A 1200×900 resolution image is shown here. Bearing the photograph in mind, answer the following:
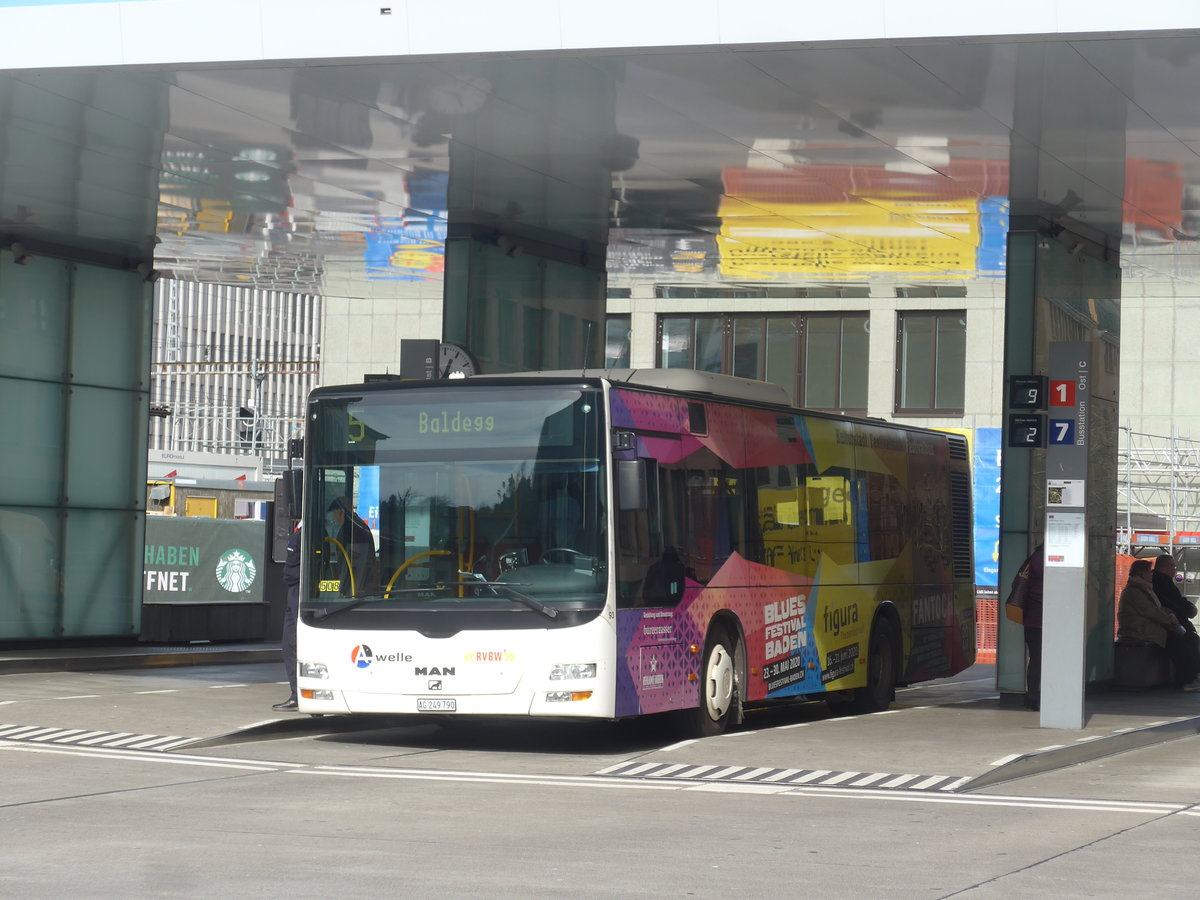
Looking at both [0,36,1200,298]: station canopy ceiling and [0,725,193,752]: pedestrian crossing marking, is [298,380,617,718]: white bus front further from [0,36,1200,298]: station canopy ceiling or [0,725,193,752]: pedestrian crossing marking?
[0,36,1200,298]: station canopy ceiling

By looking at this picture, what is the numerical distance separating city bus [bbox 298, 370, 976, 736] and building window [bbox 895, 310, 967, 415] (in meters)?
31.1

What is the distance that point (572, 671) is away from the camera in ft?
43.9

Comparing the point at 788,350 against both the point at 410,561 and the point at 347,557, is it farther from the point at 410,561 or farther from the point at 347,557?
the point at 410,561

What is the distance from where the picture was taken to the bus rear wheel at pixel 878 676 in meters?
18.6

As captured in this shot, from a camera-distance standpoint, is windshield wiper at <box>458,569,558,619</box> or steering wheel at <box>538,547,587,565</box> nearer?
windshield wiper at <box>458,569,558,619</box>

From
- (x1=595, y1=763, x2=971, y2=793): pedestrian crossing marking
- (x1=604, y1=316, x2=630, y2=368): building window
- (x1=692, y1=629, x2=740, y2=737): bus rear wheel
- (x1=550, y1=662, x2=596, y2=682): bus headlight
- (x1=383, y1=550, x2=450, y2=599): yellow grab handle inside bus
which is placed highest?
(x1=604, y1=316, x2=630, y2=368): building window

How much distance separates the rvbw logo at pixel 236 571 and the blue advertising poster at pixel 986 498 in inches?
798

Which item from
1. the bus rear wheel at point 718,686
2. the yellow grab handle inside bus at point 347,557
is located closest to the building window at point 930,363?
the bus rear wheel at point 718,686

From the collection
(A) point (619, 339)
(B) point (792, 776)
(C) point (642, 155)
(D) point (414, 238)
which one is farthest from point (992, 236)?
(A) point (619, 339)

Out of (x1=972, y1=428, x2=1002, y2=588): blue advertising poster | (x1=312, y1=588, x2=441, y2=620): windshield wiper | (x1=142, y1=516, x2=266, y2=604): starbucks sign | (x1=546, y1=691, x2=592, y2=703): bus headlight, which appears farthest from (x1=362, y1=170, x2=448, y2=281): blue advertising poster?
(x1=972, y1=428, x2=1002, y2=588): blue advertising poster

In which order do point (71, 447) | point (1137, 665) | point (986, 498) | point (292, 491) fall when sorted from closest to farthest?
1. point (292, 491)
2. point (1137, 665)
3. point (71, 447)
4. point (986, 498)

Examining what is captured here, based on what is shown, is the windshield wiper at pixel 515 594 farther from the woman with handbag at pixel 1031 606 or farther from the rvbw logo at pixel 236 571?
the rvbw logo at pixel 236 571

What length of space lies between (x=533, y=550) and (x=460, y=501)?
66 centimetres

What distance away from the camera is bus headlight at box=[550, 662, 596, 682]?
13.3 m
